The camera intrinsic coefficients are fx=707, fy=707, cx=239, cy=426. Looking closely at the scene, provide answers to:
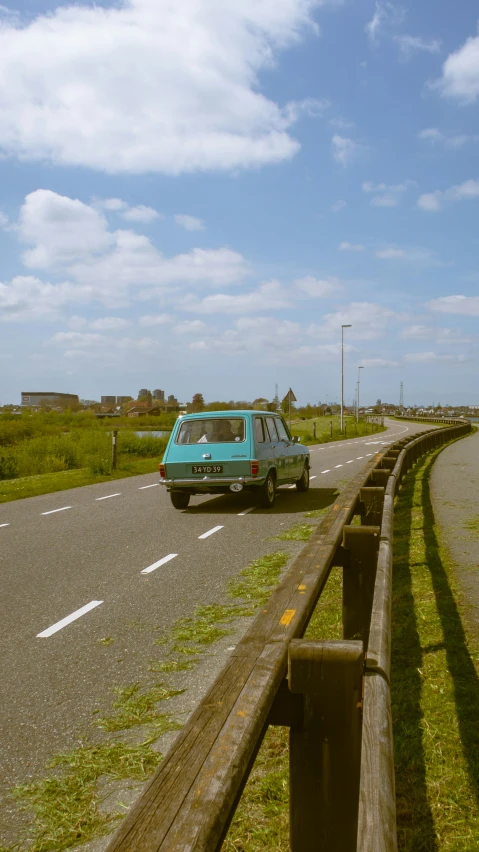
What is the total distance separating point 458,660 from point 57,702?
8.45ft

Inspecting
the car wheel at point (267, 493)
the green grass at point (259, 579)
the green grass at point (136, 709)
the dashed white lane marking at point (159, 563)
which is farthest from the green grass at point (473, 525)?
the green grass at point (136, 709)

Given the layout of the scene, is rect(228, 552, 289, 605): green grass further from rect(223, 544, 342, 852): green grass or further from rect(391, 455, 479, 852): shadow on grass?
rect(223, 544, 342, 852): green grass

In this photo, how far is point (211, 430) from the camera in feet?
41.8

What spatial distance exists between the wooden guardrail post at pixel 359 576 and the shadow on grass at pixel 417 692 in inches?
15.4

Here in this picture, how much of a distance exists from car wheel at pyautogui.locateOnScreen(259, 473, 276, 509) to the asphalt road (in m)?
0.22

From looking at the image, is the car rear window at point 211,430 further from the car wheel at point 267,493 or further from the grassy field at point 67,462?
the grassy field at point 67,462

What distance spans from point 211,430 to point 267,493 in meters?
1.51

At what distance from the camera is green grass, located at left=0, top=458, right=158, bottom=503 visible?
16697mm

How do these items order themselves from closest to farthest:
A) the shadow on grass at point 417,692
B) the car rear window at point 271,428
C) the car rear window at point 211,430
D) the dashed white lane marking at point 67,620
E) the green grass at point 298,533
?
the shadow on grass at point 417,692 < the dashed white lane marking at point 67,620 < the green grass at point 298,533 < the car rear window at point 211,430 < the car rear window at point 271,428

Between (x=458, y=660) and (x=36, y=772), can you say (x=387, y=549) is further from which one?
(x=36, y=772)

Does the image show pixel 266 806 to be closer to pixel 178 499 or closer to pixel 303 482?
pixel 178 499

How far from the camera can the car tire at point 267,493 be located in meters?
12.4

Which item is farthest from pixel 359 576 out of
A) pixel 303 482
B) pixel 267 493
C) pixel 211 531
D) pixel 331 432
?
pixel 331 432

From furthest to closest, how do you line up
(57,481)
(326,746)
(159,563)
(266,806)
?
(57,481) < (159,563) < (266,806) < (326,746)
